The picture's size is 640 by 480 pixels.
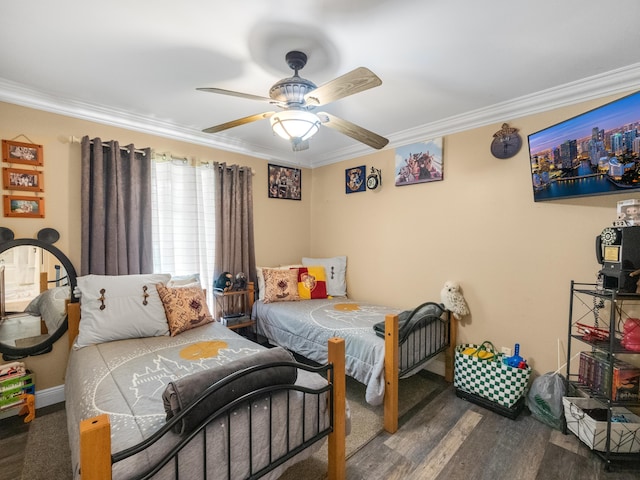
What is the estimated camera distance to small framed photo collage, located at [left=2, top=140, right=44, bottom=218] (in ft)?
7.25

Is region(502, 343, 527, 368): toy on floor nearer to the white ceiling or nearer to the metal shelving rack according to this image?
the metal shelving rack

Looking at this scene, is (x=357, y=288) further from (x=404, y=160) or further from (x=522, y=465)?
(x=522, y=465)

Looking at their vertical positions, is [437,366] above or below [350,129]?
below

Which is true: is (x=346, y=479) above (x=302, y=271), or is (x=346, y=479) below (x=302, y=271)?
below

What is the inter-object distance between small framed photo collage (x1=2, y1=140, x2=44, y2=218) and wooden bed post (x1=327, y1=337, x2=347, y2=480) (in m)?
2.54

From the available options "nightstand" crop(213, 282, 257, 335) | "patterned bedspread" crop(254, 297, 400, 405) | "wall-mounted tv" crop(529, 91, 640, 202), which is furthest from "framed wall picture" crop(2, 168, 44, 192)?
"wall-mounted tv" crop(529, 91, 640, 202)

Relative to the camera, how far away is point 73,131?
2.46 meters

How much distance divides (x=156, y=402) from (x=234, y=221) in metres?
2.22

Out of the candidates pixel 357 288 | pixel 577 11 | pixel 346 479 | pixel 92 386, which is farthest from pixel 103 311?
pixel 577 11

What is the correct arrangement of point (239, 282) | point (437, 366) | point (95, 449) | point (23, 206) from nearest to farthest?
point (95, 449) → point (23, 206) → point (437, 366) → point (239, 282)

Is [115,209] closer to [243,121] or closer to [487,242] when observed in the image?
[243,121]

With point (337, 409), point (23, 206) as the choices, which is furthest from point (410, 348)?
point (23, 206)

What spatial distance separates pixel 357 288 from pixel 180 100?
2677mm

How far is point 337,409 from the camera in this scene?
1.55m
